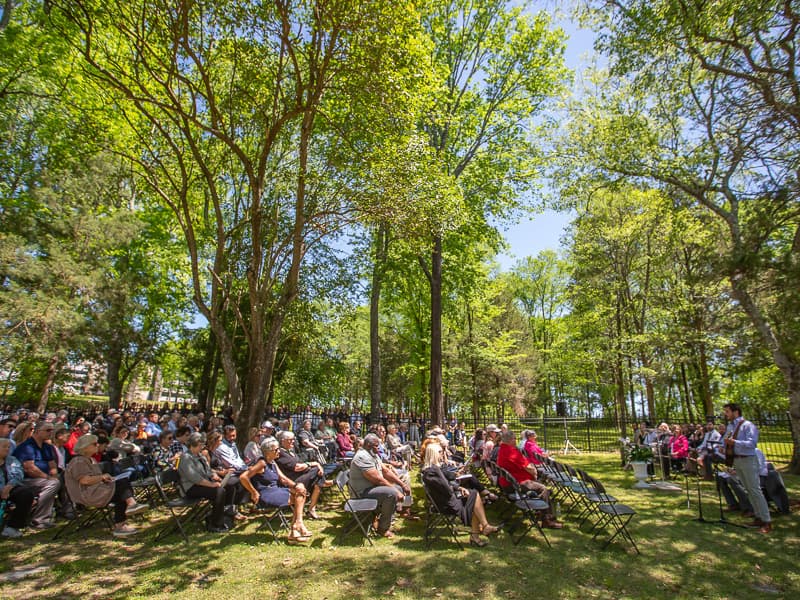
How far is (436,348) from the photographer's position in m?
13.9

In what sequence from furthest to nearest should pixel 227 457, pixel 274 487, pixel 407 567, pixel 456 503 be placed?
1. pixel 227 457
2. pixel 274 487
3. pixel 456 503
4. pixel 407 567

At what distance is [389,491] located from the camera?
592cm

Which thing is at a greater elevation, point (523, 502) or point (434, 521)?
point (523, 502)

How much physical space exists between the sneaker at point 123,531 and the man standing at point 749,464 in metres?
8.58

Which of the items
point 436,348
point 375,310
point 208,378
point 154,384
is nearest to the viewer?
point 436,348

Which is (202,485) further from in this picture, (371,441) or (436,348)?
(436,348)

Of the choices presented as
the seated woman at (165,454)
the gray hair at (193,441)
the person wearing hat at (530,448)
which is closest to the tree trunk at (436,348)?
the person wearing hat at (530,448)

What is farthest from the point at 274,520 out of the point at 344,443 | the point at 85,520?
the point at 344,443

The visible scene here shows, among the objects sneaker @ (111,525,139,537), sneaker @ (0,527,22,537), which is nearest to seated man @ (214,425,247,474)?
sneaker @ (111,525,139,537)

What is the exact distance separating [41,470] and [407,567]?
210 inches

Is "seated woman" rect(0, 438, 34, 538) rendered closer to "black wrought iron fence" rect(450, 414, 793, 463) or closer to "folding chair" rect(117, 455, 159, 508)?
"folding chair" rect(117, 455, 159, 508)

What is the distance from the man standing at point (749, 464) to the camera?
6.14 m

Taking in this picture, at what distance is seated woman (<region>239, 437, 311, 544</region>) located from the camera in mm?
5688

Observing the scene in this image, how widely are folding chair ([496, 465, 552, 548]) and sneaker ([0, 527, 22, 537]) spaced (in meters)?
6.39
